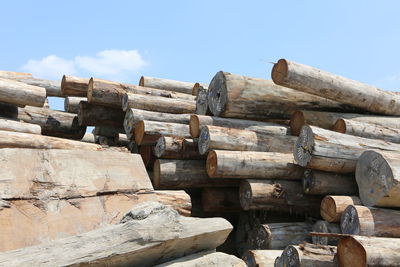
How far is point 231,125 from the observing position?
672 centimetres

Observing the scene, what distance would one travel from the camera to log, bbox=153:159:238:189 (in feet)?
21.5

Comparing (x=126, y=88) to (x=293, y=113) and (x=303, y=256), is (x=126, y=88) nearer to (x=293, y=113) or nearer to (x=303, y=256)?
(x=293, y=113)

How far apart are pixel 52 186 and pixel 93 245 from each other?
137 cm

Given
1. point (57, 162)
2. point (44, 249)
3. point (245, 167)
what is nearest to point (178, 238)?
point (44, 249)

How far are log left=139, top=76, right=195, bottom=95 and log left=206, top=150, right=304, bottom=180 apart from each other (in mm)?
3753

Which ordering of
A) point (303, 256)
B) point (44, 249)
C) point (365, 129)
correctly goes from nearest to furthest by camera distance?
point (44, 249) → point (303, 256) → point (365, 129)

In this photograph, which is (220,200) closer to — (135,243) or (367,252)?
(367,252)

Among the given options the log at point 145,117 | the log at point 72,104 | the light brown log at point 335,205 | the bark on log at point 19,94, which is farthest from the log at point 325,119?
the log at point 72,104

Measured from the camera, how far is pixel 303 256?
4.58 meters

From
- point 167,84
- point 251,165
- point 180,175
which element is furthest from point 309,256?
point 167,84

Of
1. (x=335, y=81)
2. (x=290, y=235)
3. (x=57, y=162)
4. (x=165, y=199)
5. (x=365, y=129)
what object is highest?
(x=335, y=81)

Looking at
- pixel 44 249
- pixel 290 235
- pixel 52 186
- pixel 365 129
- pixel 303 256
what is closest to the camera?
pixel 44 249

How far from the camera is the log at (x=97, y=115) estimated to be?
8.29 m

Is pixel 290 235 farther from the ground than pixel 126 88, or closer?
closer
